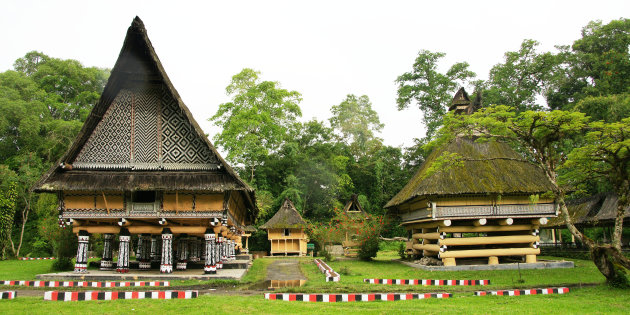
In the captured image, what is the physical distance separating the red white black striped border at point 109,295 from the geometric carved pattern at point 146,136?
693 centimetres

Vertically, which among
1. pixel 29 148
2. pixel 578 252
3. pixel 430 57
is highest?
pixel 430 57

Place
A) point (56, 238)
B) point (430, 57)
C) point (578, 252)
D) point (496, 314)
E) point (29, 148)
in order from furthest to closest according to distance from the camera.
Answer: point (430, 57), point (29, 148), point (578, 252), point (56, 238), point (496, 314)

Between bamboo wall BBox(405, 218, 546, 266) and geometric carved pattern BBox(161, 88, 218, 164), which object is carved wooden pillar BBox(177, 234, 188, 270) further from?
bamboo wall BBox(405, 218, 546, 266)

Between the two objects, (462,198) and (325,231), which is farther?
(325,231)

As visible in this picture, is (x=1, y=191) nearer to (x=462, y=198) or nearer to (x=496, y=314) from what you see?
(x=462, y=198)

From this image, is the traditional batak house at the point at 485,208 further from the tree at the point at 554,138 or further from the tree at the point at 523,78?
the tree at the point at 523,78

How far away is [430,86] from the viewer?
143 ft

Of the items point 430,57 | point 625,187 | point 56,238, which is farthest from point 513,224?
point 430,57

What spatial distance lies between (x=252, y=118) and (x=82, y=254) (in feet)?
90.0

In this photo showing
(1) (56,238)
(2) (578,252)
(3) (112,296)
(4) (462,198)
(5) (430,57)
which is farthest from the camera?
(5) (430,57)

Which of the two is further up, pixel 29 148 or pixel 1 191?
pixel 29 148

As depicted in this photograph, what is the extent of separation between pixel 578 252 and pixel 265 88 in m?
31.7

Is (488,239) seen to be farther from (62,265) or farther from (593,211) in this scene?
(62,265)

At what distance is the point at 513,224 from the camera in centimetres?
1977
